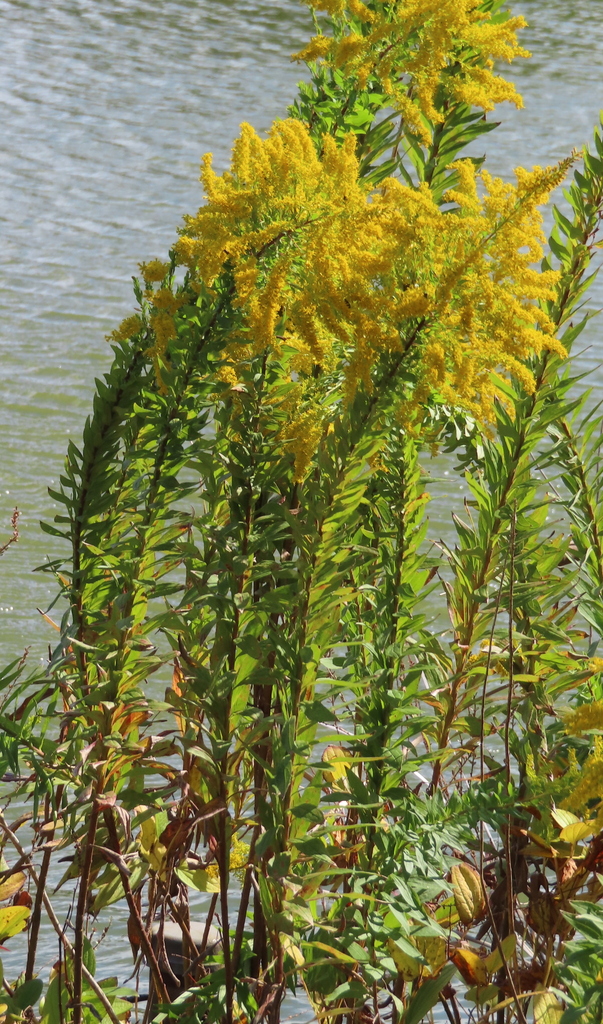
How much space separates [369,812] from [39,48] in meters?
6.85

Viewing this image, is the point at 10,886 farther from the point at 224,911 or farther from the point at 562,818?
the point at 562,818

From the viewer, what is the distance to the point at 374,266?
2.83 ft

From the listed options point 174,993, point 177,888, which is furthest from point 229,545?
point 174,993

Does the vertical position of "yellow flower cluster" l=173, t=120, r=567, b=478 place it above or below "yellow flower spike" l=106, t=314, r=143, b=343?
above

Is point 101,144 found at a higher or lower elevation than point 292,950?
higher

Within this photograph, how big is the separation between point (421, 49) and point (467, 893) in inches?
31.9

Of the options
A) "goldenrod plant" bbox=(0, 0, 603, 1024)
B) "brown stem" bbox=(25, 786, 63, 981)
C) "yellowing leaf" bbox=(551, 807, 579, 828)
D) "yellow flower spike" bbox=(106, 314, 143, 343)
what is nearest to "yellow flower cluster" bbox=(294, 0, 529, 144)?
"goldenrod plant" bbox=(0, 0, 603, 1024)

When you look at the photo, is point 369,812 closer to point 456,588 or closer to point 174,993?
point 456,588

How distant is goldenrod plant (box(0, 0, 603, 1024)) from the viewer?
89cm

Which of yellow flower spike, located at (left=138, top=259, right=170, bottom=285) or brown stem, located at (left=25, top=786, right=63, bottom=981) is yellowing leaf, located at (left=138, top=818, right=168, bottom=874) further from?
yellow flower spike, located at (left=138, top=259, right=170, bottom=285)

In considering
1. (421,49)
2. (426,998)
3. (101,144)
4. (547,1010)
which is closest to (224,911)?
(426,998)

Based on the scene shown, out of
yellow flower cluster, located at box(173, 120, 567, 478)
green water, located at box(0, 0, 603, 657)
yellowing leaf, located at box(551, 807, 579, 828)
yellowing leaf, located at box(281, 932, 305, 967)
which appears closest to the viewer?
yellow flower cluster, located at box(173, 120, 567, 478)

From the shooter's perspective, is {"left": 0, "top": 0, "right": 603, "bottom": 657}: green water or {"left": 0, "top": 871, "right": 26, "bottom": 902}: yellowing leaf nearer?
{"left": 0, "top": 871, "right": 26, "bottom": 902}: yellowing leaf

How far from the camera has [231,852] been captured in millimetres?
1158
